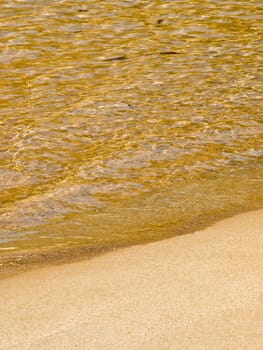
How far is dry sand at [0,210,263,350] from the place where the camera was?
9.82 ft

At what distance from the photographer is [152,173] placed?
4.72m

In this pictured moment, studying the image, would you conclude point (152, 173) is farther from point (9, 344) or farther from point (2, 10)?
point (2, 10)

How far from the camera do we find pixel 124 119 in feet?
17.9

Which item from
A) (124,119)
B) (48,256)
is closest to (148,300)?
(48,256)

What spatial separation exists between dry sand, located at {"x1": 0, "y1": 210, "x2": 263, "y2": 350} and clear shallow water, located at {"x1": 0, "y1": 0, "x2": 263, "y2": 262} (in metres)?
0.29

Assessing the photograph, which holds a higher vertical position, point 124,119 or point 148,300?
point 148,300

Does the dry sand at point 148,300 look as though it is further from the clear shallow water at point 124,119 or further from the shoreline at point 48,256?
the clear shallow water at point 124,119

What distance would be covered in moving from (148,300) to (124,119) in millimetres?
2329

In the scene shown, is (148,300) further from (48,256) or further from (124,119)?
(124,119)

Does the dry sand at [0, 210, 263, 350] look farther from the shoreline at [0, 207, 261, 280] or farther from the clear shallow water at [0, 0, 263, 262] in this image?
the clear shallow water at [0, 0, 263, 262]

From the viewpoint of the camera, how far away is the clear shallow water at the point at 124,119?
4.22 meters

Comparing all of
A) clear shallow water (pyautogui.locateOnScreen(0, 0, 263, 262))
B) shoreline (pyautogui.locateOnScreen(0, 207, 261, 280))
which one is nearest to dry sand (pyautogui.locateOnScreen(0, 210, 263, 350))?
shoreline (pyautogui.locateOnScreen(0, 207, 261, 280))

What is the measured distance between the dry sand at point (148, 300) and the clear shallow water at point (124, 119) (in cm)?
29

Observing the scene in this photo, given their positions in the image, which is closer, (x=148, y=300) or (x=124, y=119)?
(x=148, y=300)
